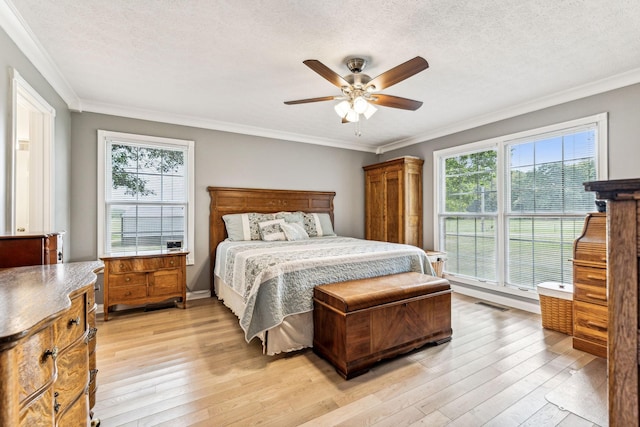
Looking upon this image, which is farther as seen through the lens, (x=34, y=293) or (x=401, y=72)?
(x=401, y=72)

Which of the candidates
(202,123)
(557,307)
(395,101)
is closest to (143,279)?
(202,123)

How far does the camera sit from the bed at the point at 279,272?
2449 millimetres

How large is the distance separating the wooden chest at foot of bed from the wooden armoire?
2.22m

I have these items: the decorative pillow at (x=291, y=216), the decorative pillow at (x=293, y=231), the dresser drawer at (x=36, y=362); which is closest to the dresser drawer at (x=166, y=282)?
the decorative pillow at (x=293, y=231)

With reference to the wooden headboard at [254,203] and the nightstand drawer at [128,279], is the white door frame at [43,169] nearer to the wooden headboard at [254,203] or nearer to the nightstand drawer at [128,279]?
the nightstand drawer at [128,279]

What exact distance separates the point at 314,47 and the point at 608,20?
2026 millimetres


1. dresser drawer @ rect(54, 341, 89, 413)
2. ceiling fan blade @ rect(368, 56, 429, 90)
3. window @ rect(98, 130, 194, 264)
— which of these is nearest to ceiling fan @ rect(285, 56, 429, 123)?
ceiling fan blade @ rect(368, 56, 429, 90)

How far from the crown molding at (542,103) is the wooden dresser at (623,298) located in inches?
130

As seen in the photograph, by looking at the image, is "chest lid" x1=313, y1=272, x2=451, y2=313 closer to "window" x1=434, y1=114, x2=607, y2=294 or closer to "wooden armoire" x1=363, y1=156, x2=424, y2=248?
"window" x1=434, y1=114, x2=607, y2=294

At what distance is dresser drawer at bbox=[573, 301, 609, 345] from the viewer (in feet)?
8.06

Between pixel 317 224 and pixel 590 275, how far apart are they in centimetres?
326

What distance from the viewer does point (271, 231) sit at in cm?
417

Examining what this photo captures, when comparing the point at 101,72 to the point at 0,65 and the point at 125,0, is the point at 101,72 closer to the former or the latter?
the point at 0,65

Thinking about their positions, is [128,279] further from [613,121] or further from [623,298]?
[613,121]
